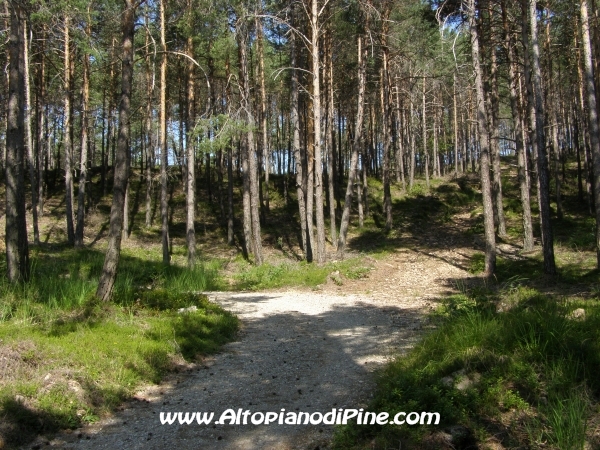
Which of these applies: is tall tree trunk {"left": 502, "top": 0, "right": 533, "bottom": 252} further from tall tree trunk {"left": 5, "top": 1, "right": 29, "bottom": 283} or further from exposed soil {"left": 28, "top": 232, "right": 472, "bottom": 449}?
tall tree trunk {"left": 5, "top": 1, "right": 29, "bottom": 283}

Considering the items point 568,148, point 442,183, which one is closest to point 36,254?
point 442,183

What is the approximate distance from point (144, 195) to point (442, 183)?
23.6 metres

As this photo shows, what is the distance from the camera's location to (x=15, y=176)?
29.5ft

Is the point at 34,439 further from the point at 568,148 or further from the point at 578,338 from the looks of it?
the point at 568,148

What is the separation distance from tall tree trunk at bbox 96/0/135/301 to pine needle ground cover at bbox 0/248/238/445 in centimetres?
40

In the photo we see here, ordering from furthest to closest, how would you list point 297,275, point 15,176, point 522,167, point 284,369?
point 522,167, point 297,275, point 15,176, point 284,369

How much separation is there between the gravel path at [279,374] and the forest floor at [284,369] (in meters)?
0.01

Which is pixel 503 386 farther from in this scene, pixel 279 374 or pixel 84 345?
pixel 84 345

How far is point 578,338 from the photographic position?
4602mm

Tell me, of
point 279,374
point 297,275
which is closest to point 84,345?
point 279,374

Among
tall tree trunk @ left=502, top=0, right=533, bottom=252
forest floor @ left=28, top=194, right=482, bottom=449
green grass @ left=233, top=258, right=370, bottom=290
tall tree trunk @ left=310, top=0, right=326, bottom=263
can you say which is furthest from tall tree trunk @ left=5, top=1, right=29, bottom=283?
tall tree trunk @ left=502, top=0, right=533, bottom=252

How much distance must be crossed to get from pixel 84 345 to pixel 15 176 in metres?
4.61

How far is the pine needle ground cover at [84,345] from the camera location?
4926 mm

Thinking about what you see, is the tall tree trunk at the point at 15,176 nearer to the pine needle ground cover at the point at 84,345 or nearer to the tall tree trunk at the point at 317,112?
the pine needle ground cover at the point at 84,345
